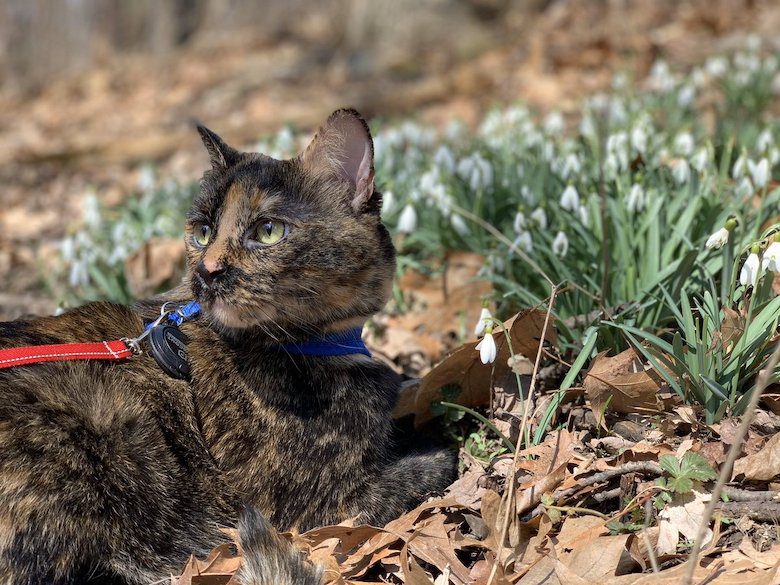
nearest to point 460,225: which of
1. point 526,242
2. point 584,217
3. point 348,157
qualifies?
point 526,242

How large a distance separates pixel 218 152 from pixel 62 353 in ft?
3.68

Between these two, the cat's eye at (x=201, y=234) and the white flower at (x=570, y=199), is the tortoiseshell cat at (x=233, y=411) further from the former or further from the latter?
the white flower at (x=570, y=199)

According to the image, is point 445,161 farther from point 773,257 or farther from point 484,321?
point 773,257

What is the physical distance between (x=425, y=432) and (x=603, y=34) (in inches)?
343

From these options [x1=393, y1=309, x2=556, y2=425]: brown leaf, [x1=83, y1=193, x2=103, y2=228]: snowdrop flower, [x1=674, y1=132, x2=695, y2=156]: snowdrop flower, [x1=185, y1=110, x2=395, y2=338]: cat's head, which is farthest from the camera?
[x1=83, y1=193, x2=103, y2=228]: snowdrop flower

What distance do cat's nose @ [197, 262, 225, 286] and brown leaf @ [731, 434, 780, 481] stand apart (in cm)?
205

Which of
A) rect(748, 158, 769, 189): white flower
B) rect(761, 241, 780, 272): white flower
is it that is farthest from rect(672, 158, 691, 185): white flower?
rect(761, 241, 780, 272): white flower

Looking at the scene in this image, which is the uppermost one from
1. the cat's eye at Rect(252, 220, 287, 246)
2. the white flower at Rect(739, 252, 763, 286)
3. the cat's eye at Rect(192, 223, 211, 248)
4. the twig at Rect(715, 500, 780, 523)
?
the cat's eye at Rect(192, 223, 211, 248)

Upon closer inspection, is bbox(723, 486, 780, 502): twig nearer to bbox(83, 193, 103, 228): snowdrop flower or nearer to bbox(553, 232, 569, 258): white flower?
bbox(553, 232, 569, 258): white flower

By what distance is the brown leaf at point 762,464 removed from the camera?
2635mm

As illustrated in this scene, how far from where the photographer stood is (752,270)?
274cm

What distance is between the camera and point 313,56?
13.9 m

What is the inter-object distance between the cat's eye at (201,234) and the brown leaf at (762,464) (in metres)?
2.25

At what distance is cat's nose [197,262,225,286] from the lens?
281cm
